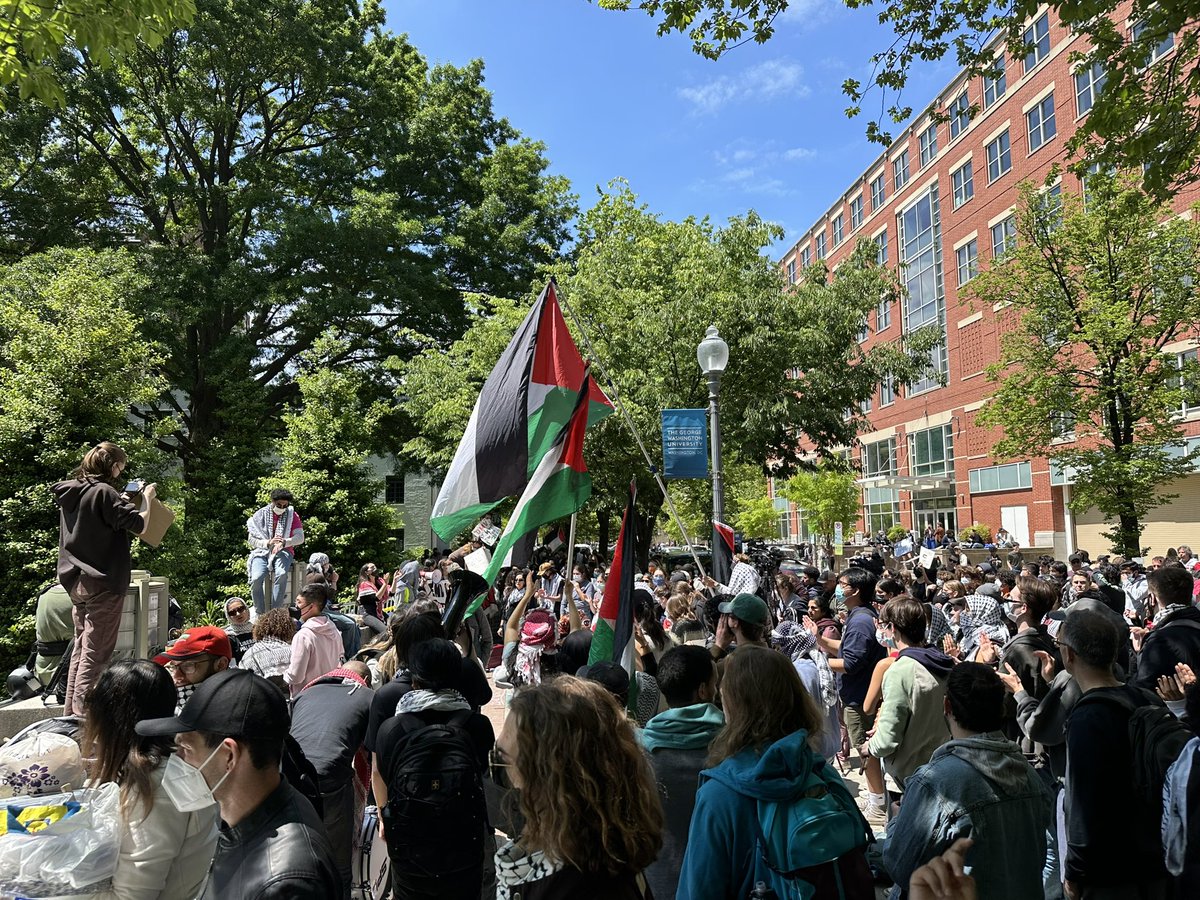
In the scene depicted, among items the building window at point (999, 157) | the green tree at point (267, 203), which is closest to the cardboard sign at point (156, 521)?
the green tree at point (267, 203)

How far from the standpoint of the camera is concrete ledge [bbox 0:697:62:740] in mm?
6613

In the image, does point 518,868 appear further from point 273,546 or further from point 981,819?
point 273,546

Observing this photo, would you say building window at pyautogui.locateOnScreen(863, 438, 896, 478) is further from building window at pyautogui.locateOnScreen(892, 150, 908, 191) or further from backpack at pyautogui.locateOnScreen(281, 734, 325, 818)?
backpack at pyautogui.locateOnScreen(281, 734, 325, 818)

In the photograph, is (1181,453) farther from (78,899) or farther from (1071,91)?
(78,899)

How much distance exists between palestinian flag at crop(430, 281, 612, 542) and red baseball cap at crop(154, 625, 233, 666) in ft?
6.23

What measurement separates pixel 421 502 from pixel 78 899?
164ft

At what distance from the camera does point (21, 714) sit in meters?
6.70

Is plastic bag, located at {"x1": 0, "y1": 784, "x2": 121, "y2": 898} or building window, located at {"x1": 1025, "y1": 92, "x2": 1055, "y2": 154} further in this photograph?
building window, located at {"x1": 1025, "y1": 92, "x2": 1055, "y2": 154}

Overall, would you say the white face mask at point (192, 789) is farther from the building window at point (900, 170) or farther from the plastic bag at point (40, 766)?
the building window at point (900, 170)

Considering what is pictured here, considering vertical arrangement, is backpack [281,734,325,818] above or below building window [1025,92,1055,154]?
below

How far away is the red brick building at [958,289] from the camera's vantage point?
36.4m

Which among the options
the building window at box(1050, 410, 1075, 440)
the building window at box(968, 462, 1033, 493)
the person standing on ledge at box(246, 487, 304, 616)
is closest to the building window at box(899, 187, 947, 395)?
the building window at box(968, 462, 1033, 493)

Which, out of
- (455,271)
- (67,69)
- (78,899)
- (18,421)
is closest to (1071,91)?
(455,271)

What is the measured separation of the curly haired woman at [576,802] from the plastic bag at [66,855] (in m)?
1.08
